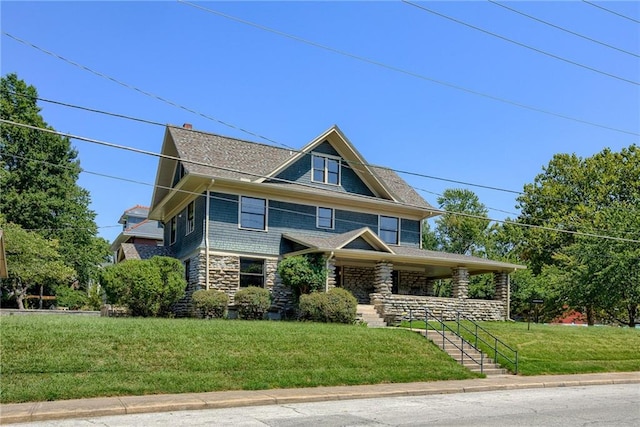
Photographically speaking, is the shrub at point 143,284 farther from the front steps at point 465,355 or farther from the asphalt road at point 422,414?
the asphalt road at point 422,414

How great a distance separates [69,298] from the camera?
1816 inches

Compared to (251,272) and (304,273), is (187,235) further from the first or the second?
(304,273)

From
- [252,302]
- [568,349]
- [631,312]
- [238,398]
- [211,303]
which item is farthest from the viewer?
[631,312]

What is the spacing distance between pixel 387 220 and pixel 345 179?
321cm

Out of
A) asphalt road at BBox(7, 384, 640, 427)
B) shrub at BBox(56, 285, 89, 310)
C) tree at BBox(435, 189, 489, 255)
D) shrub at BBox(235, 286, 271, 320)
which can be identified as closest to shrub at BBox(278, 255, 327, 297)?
shrub at BBox(235, 286, 271, 320)

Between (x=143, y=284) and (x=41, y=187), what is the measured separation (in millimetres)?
30111

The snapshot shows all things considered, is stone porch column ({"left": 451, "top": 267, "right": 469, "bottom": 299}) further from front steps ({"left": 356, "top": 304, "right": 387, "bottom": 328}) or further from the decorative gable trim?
front steps ({"left": 356, "top": 304, "right": 387, "bottom": 328})

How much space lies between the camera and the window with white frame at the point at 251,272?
26125 millimetres

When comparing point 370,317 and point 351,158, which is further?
point 351,158

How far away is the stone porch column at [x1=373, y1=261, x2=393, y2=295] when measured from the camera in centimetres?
2573

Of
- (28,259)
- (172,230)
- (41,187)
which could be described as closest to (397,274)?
(172,230)

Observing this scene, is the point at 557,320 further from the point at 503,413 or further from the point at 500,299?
the point at 503,413

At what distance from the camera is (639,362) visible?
70.5 ft

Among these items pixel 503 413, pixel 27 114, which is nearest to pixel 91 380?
pixel 503 413
